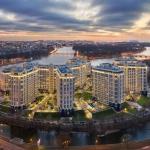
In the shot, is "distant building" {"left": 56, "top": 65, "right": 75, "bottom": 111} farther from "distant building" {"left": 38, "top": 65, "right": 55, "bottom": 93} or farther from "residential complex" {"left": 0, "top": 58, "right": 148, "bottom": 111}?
"distant building" {"left": 38, "top": 65, "right": 55, "bottom": 93}

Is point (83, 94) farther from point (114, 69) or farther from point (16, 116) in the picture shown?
point (16, 116)

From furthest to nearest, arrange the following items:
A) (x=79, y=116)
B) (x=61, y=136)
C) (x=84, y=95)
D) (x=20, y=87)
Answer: (x=84, y=95), (x=20, y=87), (x=79, y=116), (x=61, y=136)

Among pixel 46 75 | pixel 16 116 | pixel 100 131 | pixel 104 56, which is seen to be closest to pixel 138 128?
pixel 100 131

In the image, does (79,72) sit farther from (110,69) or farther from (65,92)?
(65,92)

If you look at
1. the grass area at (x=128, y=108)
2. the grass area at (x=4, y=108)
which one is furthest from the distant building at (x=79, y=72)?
the grass area at (x=4, y=108)

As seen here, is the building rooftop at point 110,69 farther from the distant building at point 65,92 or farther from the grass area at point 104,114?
the distant building at point 65,92

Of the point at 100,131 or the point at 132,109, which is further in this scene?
the point at 132,109

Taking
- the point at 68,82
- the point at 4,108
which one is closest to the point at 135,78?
the point at 68,82
